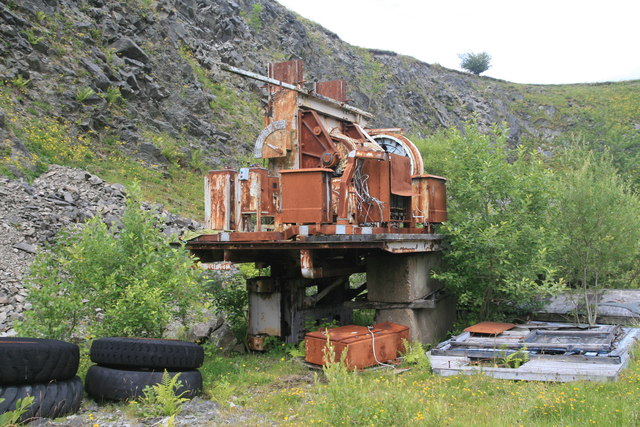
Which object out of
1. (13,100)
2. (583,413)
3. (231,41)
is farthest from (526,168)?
(231,41)

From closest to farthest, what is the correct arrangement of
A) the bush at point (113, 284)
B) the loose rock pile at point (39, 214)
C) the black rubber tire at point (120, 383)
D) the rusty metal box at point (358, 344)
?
1. the black rubber tire at point (120, 383)
2. the bush at point (113, 284)
3. the rusty metal box at point (358, 344)
4. the loose rock pile at point (39, 214)

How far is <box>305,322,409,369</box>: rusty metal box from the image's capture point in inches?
259

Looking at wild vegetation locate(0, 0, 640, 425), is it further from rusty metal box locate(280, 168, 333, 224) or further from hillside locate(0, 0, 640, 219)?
rusty metal box locate(280, 168, 333, 224)

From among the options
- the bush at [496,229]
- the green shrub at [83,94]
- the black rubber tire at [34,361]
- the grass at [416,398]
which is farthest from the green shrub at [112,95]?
the black rubber tire at [34,361]

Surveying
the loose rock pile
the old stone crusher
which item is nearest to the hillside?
the loose rock pile

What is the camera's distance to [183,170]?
2012cm

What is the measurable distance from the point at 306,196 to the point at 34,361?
3.68 meters

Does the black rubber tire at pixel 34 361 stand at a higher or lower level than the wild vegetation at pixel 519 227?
lower

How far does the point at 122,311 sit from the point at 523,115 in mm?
57969

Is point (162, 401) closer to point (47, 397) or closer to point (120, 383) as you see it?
point (120, 383)

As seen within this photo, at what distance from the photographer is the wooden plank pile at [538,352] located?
566cm

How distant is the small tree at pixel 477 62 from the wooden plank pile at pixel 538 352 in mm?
70392

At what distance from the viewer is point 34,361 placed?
189 inches

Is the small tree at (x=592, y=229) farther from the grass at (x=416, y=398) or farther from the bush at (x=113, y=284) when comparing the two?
the bush at (x=113, y=284)
